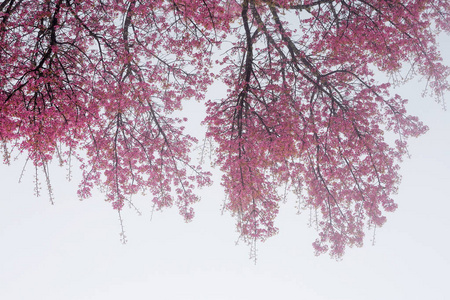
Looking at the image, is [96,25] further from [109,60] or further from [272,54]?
[272,54]

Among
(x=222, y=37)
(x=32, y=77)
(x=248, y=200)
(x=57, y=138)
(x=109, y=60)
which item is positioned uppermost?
(x=222, y=37)

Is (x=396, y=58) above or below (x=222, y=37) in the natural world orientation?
below

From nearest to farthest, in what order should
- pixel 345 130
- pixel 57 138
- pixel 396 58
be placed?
1. pixel 57 138
2. pixel 396 58
3. pixel 345 130

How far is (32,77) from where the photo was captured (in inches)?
155

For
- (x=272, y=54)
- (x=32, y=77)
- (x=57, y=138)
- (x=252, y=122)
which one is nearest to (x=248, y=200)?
(x=252, y=122)

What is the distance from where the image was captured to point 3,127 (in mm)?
3922

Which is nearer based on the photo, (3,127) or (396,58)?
(3,127)

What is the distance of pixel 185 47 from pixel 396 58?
3.74m

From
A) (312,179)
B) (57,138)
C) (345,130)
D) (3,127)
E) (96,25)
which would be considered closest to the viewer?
(3,127)

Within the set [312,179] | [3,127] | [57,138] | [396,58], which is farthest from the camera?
[312,179]

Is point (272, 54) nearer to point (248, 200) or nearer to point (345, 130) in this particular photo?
point (345, 130)

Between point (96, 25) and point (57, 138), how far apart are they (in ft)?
6.53

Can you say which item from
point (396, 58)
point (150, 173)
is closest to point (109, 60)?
point (150, 173)

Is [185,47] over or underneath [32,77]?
over
